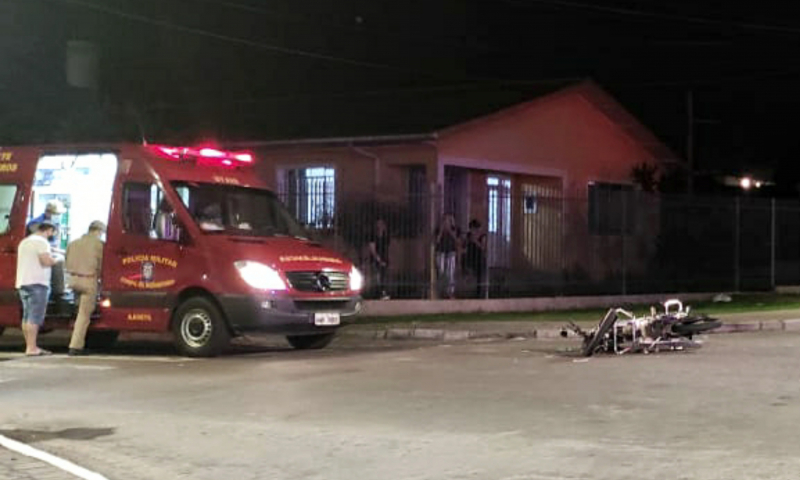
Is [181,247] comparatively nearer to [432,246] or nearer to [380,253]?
[380,253]

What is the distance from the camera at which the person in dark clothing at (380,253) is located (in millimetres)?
18688

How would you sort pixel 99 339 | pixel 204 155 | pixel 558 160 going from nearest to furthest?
pixel 204 155 → pixel 99 339 → pixel 558 160

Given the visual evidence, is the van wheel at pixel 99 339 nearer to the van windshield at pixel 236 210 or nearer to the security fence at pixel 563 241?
the van windshield at pixel 236 210

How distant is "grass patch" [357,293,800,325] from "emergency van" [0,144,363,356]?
159 inches

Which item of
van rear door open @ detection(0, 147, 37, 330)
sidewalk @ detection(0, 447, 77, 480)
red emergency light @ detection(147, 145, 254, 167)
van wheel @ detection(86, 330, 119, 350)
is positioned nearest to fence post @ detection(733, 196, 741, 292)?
red emergency light @ detection(147, 145, 254, 167)

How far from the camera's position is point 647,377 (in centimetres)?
1024

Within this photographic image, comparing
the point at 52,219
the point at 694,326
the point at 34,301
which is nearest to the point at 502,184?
the point at 694,326

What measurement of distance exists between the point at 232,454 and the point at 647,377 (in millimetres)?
5067

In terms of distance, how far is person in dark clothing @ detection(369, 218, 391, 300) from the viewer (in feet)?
61.3

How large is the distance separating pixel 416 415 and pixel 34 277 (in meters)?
6.61

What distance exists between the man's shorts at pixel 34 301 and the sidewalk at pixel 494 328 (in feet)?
16.4

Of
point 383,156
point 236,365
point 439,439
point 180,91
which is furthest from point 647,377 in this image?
point 180,91

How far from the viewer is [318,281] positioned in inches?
498

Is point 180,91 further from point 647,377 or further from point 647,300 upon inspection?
point 647,377
